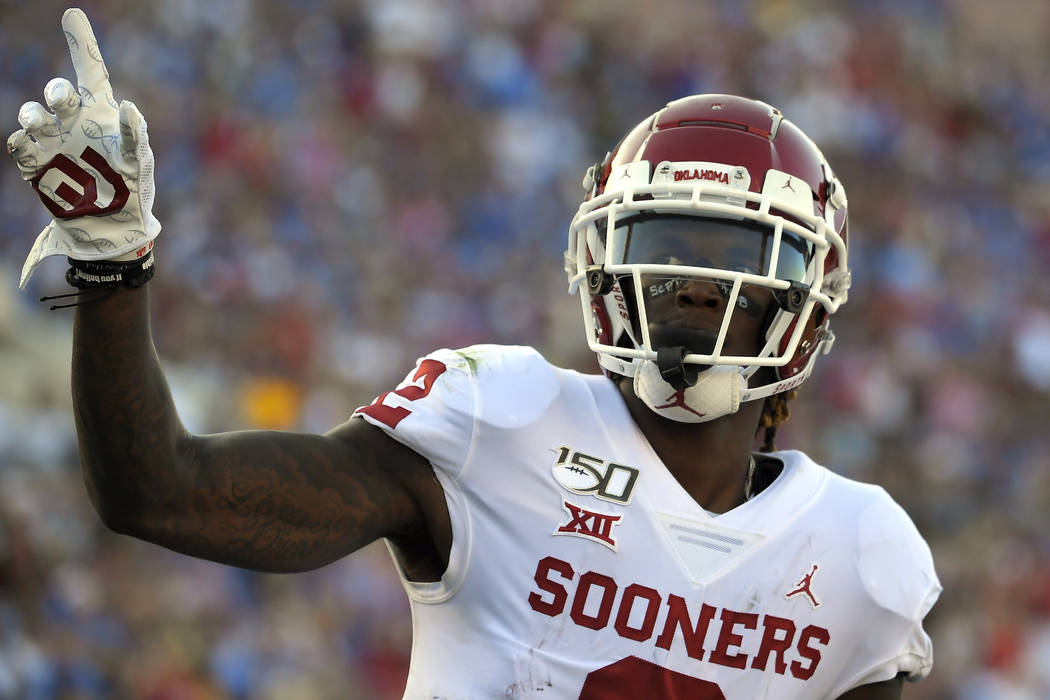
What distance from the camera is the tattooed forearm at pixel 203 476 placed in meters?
1.85

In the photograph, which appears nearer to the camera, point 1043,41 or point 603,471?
point 603,471

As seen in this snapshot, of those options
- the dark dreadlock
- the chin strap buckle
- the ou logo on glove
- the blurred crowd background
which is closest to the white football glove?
the ou logo on glove

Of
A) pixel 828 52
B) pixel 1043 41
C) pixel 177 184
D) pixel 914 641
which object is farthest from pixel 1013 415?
pixel 914 641

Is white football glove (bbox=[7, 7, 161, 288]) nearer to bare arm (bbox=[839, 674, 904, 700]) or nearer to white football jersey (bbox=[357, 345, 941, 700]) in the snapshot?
white football jersey (bbox=[357, 345, 941, 700])

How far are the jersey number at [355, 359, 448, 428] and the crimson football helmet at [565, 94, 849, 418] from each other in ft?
0.95

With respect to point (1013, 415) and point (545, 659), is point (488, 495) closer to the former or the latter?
point (545, 659)

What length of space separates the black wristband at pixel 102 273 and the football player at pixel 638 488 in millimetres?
158

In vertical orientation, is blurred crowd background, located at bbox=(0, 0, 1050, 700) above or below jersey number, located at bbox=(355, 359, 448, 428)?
below

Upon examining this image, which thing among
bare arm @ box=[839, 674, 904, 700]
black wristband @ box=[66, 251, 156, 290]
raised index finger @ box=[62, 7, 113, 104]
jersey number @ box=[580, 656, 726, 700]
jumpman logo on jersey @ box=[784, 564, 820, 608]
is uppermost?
raised index finger @ box=[62, 7, 113, 104]

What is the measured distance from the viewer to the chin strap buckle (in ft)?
7.43

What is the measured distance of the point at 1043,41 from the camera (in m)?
11.9

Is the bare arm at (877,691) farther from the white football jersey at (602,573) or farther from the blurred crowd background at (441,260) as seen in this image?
the blurred crowd background at (441,260)

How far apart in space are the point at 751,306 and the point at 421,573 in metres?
0.72

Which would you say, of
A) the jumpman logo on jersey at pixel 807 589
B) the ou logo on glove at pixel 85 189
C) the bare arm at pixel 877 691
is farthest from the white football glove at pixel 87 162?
the bare arm at pixel 877 691
